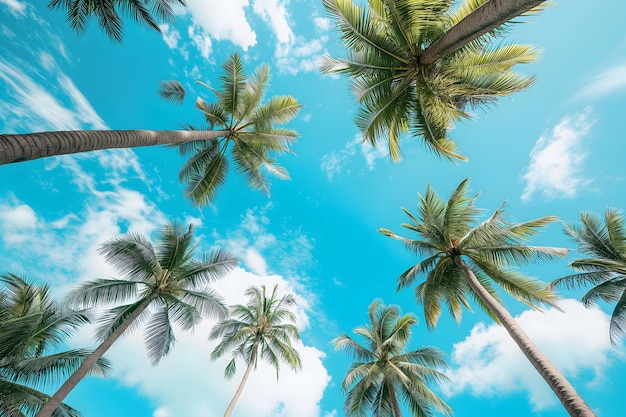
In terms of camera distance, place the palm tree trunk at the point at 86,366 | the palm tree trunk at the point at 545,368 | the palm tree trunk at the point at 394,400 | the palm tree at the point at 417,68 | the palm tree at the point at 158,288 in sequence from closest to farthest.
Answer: the palm tree trunk at the point at 545,368, the palm tree at the point at 417,68, the palm tree trunk at the point at 86,366, the palm tree at the point at 158,288, the palm tree trunk at the point at 394,400

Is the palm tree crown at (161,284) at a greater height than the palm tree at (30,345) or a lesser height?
greater

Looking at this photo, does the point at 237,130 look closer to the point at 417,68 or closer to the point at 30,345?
the point at 417,68

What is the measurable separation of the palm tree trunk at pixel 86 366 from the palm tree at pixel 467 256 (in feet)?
→ 36.0

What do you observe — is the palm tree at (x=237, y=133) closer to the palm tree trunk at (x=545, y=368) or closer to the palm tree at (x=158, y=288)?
the palm tree at (x=158, y=288)

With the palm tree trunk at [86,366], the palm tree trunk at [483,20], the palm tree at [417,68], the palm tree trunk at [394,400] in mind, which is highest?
the palm tree at [417,68]

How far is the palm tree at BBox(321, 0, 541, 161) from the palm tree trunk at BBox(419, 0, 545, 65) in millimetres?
999

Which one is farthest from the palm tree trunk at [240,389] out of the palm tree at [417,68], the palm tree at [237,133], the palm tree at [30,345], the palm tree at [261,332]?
the palm tree at [417,68]

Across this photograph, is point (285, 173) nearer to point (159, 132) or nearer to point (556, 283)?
point (159, 132)

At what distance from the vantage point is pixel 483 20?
488 cm

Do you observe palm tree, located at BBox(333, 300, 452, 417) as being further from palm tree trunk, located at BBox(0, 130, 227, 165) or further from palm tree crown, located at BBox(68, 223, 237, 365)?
palm tree trunk, located at BBox(0, 130, 227, 165)

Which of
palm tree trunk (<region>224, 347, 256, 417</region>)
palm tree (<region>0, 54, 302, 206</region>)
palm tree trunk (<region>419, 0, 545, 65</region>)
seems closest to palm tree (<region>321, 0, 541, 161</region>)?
palm tree trunk (<region>419, 0, 545, 65</region>)

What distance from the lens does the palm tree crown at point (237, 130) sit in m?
13.1

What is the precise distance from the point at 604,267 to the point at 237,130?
58.4 ft

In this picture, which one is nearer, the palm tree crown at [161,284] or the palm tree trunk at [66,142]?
the palm tree trunk at [66,142]
